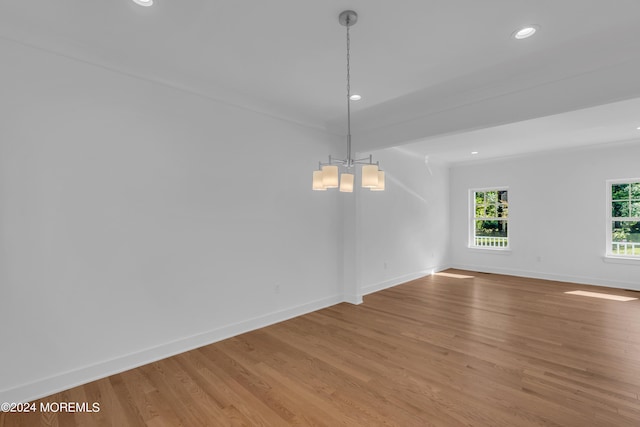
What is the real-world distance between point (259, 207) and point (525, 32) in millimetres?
2984

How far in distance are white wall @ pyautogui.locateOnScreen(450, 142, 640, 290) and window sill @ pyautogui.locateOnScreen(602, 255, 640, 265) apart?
5cm

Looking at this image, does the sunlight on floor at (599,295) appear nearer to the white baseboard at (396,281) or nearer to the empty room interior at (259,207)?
the empty room interior at (259,207)

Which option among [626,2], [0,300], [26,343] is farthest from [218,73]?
[626,2]

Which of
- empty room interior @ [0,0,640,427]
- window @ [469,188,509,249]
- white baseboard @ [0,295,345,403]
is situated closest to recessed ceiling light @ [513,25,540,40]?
empty room interior @ [0,0,640,427]

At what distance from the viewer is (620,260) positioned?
5492 mm

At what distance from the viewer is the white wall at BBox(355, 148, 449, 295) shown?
5348 millimetres

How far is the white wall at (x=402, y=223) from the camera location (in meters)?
5.35

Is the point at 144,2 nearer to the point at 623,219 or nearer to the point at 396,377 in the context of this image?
the point at 396,377

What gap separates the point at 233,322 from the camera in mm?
3502

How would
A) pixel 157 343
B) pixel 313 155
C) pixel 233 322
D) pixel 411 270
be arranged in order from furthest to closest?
pixel 411 270, pixel 313 155, pixel 233 322, pixel 157 343

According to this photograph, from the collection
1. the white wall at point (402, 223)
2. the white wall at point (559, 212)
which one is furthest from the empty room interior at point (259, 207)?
the white wall at point (559, 212)

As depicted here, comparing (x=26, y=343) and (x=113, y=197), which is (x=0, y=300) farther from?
(x=113, y=197)

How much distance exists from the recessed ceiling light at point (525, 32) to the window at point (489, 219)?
17.3ft

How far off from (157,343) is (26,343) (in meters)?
0.94
